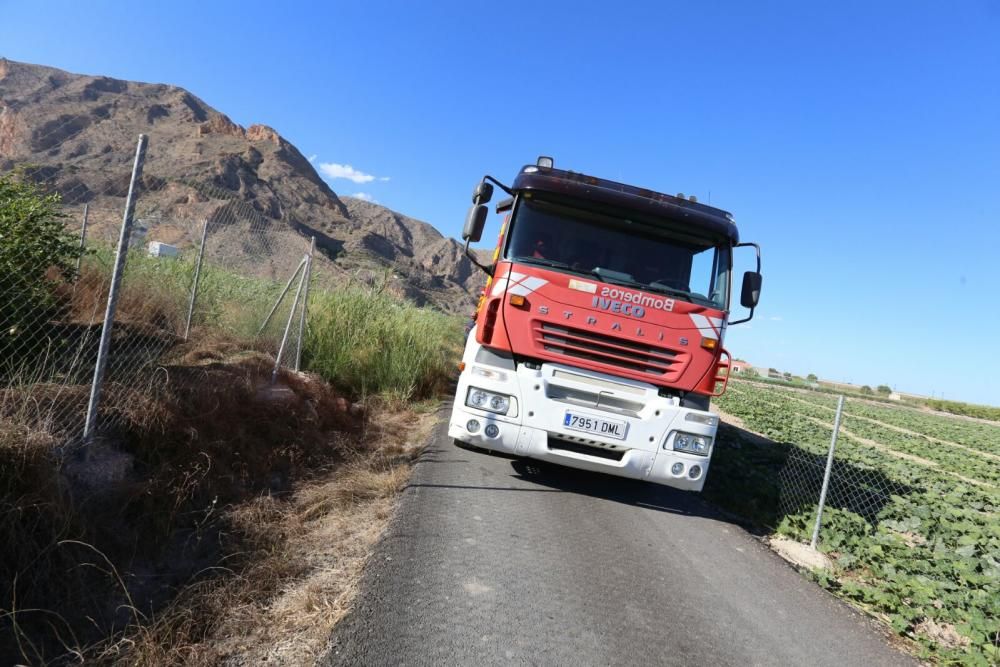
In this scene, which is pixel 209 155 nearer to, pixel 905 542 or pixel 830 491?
pixel 830 491

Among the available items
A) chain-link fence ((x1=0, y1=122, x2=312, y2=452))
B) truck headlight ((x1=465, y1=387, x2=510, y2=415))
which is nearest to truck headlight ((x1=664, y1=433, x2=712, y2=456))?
truck headlight ((x1=465, y1=387, x2=510, y2=415))

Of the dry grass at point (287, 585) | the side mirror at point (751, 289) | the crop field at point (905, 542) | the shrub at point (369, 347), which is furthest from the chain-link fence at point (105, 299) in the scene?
the crop field at point (905, 542)

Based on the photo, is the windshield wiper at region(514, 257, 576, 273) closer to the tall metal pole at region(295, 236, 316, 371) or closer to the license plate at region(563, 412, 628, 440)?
the license plate at region(563, 412, 628, 440)

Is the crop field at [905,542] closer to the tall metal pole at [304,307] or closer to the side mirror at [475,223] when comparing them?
the side mirror at [475,223]

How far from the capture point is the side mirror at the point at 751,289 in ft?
19.5

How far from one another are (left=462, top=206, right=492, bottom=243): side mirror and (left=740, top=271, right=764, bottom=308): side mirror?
9.73 ft

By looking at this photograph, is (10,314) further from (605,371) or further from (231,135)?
(231,135)

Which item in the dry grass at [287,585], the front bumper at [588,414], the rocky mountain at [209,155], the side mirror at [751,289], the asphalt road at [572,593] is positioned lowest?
the dry grass at [287,585]

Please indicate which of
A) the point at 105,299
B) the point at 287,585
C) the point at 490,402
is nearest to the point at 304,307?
the point at 105,299

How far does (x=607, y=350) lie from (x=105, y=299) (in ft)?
16.9

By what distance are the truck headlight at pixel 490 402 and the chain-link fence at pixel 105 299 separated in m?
2.66

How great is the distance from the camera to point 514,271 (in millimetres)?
5137

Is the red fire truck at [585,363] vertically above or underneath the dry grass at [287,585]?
above

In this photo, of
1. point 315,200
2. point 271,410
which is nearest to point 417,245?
point 315,200
